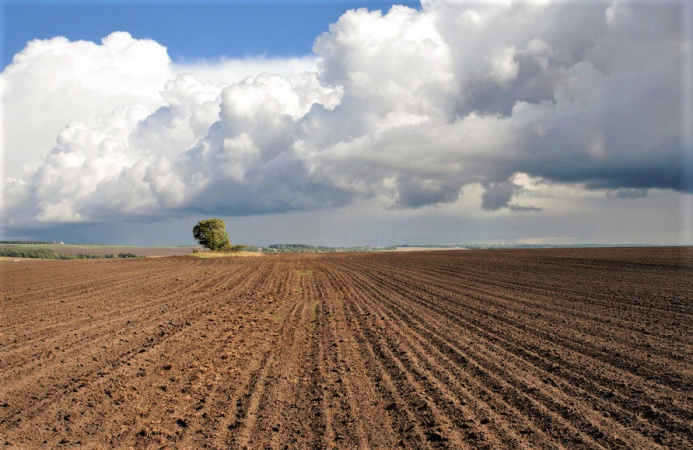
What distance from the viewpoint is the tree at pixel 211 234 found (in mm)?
81625

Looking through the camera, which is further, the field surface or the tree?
the tree

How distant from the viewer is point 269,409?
7168mm

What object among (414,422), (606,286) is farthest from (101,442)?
(606,286)

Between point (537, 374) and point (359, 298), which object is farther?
point (359, 298)

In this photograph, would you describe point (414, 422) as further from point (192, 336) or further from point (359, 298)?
point (359, 298)

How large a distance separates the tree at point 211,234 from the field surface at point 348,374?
2536 inches

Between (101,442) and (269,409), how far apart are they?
2336mm

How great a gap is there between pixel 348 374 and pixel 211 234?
251 ft

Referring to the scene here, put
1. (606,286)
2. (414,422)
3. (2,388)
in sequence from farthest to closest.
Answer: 1. (606,286)
2. (2,388)
3. (414,422)

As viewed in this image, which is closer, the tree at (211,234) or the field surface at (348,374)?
the field surface at (348,374)

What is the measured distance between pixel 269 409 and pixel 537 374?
17.5 feet

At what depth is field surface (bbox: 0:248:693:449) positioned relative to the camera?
6379mm

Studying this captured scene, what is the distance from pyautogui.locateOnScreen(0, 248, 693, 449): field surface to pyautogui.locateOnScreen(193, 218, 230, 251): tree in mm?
64411

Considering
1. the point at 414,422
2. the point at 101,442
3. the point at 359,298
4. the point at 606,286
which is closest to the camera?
the point at 101,442
